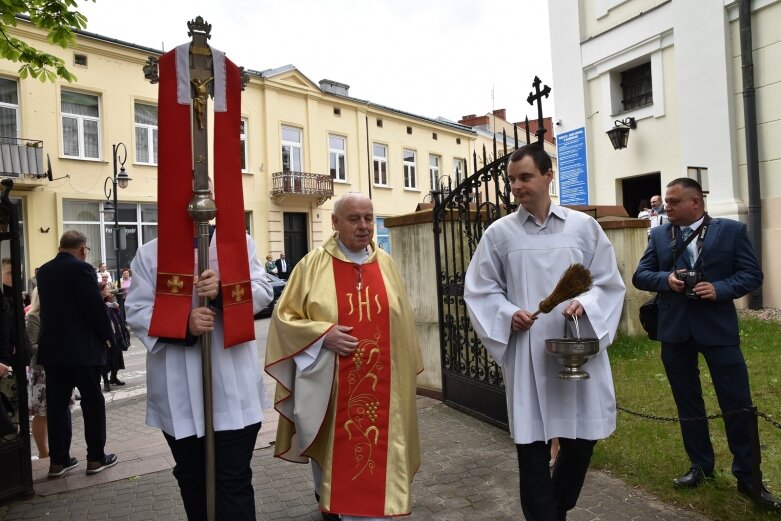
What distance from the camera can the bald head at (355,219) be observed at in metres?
3.42

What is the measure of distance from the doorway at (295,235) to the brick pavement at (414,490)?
2139cm

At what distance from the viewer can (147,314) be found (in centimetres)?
299

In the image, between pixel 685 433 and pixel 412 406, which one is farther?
pixel 685 433

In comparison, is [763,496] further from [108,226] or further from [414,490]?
[108,226]

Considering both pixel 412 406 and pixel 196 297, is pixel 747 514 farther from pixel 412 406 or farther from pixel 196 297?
pixel 196 297

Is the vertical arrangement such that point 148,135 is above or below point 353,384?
above

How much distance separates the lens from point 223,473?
9.77 ft

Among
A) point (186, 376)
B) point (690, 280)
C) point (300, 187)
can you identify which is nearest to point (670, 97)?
point (690, 280)

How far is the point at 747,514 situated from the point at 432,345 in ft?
11.7

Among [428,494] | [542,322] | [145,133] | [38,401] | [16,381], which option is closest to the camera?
[542,322]

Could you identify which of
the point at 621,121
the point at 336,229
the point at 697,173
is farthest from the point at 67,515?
the point at 621,121

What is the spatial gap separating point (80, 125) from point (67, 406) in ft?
58.1

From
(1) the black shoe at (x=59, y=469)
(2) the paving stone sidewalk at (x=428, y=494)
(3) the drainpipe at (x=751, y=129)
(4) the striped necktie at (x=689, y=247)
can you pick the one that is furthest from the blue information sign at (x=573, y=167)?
(1) the black shoe at (x=59, y=469)

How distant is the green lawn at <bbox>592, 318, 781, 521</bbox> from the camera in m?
3.80
